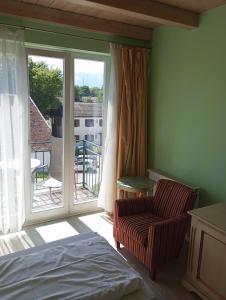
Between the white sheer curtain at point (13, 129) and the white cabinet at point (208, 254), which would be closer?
the white cabinet at point (208, 254)

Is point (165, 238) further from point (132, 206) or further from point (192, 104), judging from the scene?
point (192, 104)

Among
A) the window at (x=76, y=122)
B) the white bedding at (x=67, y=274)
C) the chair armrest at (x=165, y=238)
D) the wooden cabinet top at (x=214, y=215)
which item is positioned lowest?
the chair armrest at (x=165, y=238)

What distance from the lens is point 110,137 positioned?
137 inches

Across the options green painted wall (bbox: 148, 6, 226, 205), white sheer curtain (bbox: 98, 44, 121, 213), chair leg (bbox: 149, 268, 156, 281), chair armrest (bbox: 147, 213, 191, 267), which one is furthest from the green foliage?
chair leg (bbox: 149, 268, 156, 281)

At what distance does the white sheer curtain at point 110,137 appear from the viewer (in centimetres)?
332

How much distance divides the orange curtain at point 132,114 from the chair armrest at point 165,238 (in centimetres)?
121

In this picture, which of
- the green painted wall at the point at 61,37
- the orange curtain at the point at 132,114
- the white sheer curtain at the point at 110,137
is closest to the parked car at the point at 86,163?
the white sheer curtain at the point at 110,137

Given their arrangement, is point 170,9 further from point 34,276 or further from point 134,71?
point 34,276

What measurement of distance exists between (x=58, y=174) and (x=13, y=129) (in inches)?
36.5

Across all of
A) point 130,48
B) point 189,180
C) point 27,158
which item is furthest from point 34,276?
point 130,48

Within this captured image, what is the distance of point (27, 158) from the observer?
3121 mm

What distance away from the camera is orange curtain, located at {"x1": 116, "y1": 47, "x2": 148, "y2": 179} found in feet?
11.0

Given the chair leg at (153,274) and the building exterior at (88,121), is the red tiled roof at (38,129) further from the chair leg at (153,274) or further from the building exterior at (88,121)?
the chair leg at (153,274)

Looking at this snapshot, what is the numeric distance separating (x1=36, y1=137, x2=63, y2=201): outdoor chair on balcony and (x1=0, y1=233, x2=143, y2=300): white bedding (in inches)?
67.7
